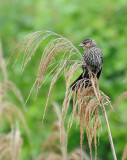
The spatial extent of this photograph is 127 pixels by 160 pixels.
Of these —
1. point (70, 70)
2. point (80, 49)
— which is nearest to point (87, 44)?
point (70, 70)

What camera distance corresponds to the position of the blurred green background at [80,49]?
282 inches

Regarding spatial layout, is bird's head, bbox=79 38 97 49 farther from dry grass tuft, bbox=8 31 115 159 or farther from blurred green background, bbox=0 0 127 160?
blurred green background, bbox=0 0 127 160

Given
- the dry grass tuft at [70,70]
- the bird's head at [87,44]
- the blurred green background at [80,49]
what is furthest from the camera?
the blurred green background at [80,49]

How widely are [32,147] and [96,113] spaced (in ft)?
15.6

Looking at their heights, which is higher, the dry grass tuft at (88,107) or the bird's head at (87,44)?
the bird's head at (87,44)

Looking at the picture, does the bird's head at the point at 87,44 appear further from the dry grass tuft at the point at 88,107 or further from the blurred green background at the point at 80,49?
the blurred green background at the point at 80,49

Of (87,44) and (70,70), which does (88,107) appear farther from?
(87,44)

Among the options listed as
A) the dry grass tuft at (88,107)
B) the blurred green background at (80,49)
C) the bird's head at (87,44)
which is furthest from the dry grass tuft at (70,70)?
the blurred green background at (80,49)

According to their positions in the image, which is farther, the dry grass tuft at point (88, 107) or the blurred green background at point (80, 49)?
the blurred green background at point (80, 49)

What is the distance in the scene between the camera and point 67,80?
7.28 ft

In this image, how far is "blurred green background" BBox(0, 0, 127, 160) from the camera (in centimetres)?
717

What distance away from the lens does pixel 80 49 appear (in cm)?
780

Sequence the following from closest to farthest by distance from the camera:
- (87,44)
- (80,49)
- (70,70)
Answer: (70,70)
(87,44)
(80,49)

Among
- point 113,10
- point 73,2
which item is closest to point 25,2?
point 73,2
